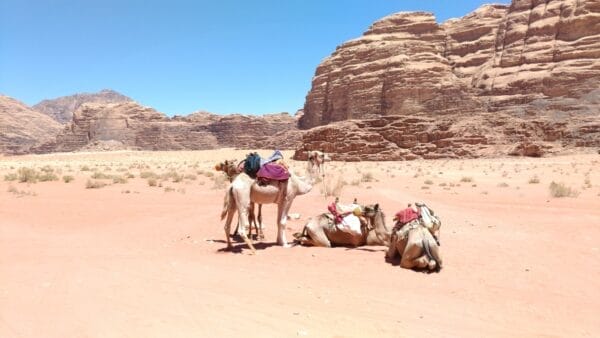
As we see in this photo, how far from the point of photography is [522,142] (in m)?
45.0

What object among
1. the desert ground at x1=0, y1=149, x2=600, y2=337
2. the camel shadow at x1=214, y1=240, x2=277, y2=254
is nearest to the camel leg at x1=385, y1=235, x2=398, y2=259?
the desert ground at x1=0, y1=149, x2=600, y2=337

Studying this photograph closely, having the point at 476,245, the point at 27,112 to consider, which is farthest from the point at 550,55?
the point at 27,112

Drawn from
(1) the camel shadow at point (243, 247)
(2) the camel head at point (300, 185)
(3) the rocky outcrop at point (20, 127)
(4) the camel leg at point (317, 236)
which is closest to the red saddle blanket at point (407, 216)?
(4) the camel leg at point (317, 236)

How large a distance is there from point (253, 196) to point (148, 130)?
464 feet

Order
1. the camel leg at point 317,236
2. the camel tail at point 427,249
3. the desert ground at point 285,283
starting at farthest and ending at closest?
the camel leg at point 317,236, the camel tail at point 427,249, the desert ground at point 285,283

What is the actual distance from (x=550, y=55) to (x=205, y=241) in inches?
2720

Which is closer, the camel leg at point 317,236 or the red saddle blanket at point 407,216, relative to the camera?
the red saddle blanket at point 407,216

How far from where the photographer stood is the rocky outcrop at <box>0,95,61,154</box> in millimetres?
142712

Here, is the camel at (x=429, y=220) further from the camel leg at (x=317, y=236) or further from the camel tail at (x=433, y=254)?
the camel leg at (x=317, y=236)

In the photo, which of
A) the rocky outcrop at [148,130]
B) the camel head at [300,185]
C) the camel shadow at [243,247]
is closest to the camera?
the camel shadow at [243,247]

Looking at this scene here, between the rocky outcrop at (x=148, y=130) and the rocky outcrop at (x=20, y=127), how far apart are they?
11.6 m

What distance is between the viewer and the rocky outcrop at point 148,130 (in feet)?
446

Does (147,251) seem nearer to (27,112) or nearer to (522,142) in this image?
(522,142)

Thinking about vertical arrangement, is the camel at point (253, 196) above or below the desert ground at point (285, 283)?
above
